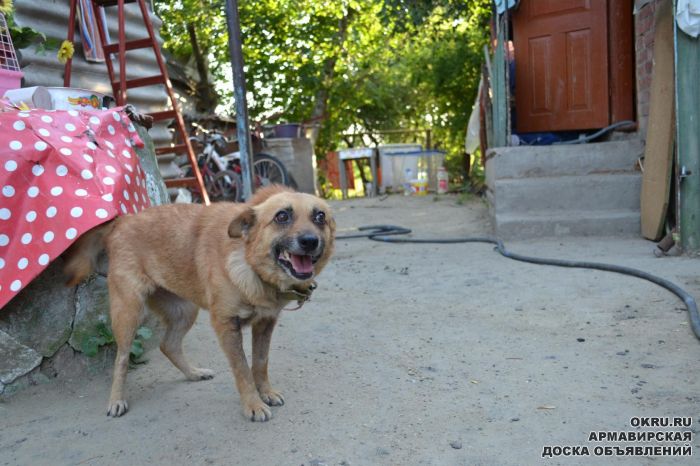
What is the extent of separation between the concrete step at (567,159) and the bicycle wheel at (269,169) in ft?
17.2

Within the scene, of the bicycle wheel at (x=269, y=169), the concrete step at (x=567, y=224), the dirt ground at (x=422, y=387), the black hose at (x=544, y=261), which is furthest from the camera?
the bicycle wheel at (x=269, y=169)

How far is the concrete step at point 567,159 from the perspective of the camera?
6.69 m

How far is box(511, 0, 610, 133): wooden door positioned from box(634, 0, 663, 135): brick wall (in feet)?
1.98

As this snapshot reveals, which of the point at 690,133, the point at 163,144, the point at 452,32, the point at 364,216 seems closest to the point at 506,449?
the point at 690,133

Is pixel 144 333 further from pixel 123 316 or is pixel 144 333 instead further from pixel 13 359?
pixel 13 359

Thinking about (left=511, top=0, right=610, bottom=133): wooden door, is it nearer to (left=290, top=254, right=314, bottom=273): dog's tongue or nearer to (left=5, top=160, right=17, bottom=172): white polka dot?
(left=290, top=254, right=314, bottom=273): dog's tongue

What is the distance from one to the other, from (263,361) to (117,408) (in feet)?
2.30

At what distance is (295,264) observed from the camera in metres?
2.69

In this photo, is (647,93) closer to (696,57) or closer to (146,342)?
(696,57)

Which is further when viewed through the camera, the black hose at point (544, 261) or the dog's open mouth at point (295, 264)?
the black hose at point (544, 261)

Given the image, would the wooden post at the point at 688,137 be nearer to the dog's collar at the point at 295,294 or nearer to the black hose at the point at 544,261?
the black hose at the point at 544,261

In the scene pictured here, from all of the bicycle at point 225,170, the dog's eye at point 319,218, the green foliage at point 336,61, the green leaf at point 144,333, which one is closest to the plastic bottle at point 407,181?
the green foliage at point 336,61

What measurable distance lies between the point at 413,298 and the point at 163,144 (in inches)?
155

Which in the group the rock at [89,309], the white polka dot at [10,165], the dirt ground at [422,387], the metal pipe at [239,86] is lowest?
the dirt ground at [422,387]
